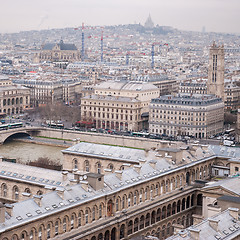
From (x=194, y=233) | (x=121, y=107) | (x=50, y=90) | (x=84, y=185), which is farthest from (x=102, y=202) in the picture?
(x=50, y=90)

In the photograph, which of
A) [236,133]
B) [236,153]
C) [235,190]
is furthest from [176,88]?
[235,190]

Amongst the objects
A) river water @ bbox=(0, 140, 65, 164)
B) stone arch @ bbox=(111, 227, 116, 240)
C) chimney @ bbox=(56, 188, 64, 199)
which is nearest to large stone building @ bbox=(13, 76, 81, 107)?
river water @ bbox=(0, 140, 65, 164)

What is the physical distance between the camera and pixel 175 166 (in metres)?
43.7

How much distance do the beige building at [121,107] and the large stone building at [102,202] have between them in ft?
114

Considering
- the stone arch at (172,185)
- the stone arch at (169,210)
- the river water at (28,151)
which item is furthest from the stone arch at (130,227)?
the river water at (28,151)

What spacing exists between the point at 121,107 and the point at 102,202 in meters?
46.9

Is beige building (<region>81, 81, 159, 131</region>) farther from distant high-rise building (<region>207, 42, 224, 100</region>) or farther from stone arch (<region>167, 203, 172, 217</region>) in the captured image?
stone arch (<region>167, 203, 172, 217</region>)

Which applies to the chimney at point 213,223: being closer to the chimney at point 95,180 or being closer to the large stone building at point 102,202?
the large stone building at point 102,202

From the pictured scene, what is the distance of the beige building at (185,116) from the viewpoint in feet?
252

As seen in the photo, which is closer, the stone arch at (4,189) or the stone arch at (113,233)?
the stone arch at (113,233)

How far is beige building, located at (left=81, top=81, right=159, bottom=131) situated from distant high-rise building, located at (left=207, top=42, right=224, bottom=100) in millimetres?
7667

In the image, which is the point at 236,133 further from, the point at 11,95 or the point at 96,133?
the point at 11,95

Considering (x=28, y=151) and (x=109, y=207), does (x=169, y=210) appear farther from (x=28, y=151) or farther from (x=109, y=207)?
(x=28, y=151)

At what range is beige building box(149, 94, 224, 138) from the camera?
252 feet
